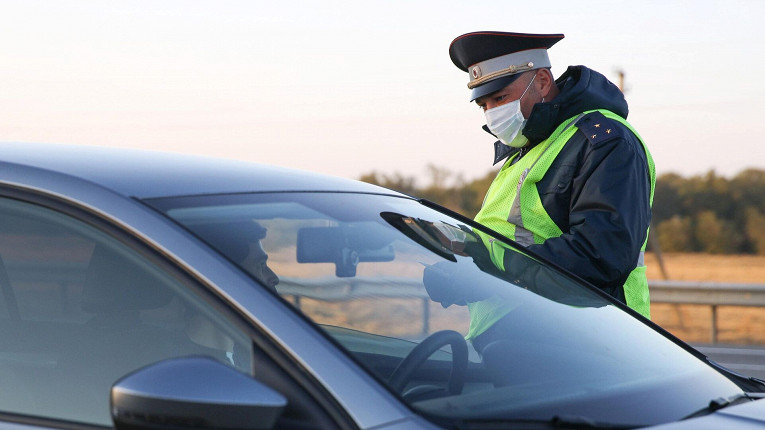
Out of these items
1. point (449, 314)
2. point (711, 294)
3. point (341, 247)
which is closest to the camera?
point (341, 247)

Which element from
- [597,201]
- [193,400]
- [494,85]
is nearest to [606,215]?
[597,201]

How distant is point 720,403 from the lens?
213cm

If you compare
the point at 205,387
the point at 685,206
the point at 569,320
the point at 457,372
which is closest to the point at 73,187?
the point at 205,387

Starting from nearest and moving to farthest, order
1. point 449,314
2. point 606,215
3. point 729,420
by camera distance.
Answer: point 729,420, point 449,314, point 606,215

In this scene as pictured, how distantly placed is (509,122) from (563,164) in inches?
15.1

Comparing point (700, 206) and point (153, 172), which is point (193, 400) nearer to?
point (153, 172)

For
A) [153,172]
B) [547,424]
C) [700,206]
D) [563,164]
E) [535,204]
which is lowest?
[700,206]

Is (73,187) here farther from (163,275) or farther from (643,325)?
(643,325)

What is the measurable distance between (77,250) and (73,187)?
6.8 inches

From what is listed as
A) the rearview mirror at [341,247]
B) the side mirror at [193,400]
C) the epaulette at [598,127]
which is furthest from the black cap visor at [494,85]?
the side mirror at [193,400]

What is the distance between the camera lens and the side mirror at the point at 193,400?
1.62 m

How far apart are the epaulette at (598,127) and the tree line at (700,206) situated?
95.7 ft

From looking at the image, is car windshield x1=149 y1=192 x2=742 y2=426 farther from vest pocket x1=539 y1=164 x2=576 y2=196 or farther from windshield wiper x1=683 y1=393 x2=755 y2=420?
vest pocket x1=539 y1=164 x2=576 y2=196

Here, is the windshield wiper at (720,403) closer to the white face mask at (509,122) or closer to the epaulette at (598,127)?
the epaulette at (598,127)
